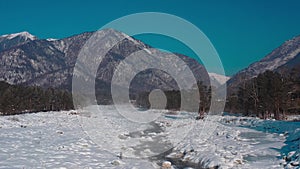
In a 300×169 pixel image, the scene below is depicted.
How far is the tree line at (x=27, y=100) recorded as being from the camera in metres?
76.6

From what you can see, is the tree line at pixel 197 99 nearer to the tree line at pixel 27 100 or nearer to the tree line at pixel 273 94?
the tree line at pixel 273 94

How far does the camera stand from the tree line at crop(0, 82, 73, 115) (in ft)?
251

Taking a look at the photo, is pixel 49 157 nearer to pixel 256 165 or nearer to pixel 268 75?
pixel 256 165

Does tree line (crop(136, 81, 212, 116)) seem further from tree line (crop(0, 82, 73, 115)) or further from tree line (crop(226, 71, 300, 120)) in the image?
tree line (crop(0, 82, 73, 115))

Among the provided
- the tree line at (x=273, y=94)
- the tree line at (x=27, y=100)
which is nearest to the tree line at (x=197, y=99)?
the tree line at (x=273, y=94)

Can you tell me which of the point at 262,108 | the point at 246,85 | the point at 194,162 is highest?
the point at 246,85

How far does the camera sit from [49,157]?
16578 millimetres

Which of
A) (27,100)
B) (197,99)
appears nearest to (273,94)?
(197,99)

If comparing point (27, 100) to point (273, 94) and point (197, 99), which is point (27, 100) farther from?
point (273, 94)

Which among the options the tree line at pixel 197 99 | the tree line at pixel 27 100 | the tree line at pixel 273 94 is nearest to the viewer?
the tree line at pixel 273 94

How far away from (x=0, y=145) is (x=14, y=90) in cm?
7377

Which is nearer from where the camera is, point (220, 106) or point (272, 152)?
point (272, 152)

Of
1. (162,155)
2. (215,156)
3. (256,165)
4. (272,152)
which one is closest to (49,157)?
(162,155)

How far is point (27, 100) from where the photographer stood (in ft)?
301
